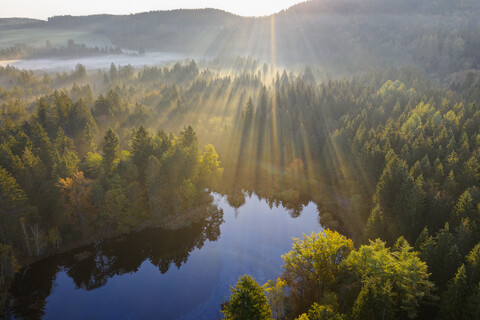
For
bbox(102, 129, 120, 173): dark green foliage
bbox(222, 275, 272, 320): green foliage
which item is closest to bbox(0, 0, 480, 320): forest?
bbox(222, 275, 272, 320): green foliage

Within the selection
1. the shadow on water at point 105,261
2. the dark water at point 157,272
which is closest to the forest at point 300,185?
the shadow on water at point 105,261

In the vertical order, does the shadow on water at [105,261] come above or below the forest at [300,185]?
below

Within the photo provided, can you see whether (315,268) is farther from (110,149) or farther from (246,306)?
(110,149)

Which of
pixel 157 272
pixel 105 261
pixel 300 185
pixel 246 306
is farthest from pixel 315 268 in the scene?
pixel 300 185

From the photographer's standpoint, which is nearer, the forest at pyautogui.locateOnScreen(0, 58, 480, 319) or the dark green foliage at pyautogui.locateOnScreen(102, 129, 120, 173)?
the forest at pyautogui.locateOnScreen(0, 58, 480, 319)

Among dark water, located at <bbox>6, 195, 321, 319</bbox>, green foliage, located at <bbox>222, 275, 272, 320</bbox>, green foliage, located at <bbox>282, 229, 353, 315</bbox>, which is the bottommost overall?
dark water, located at <bbox>6, 195, 321, 319</bbox>

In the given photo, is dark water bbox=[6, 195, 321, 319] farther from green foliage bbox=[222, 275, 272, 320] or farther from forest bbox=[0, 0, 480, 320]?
green foliage bbox=[222, 275, 272, 320]

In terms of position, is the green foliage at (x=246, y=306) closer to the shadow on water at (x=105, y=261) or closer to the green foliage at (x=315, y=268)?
the green foliage at (x=315, y=268)

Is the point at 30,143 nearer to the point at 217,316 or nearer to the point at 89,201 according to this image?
the point at 89,201
